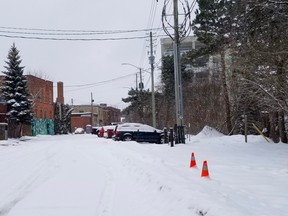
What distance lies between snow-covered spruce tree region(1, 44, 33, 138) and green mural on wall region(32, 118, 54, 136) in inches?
506

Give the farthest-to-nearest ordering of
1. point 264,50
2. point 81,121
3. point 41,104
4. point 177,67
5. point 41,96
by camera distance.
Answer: point 81,121 < point 41,104 < point 41,96 < point 177,67 < point 264,50

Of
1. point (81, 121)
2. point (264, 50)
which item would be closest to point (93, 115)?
point (81, 121)

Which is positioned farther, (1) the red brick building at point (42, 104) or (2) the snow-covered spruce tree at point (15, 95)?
(1) the red brick building at point (42, 104)

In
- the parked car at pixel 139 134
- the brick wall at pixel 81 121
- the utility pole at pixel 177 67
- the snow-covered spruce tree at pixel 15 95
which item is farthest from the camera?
the brick wall at pixel 81 121

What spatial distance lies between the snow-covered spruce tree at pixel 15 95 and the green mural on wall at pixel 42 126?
1285 cm

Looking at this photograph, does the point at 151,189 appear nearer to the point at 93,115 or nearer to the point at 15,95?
the point at 15,95

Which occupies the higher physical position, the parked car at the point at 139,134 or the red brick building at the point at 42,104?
the red brick building at the point at 42,104

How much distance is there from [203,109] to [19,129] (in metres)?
25.1

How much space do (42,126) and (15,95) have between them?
2215cm

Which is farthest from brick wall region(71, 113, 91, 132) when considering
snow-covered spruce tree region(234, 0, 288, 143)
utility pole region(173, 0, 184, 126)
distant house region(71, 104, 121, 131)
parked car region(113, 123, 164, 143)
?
snow-covered spruce tree region(234, 0, 288, 143)

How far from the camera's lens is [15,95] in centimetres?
4769

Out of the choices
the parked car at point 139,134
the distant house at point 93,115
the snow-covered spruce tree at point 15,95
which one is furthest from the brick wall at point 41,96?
the parked car at point 139,134

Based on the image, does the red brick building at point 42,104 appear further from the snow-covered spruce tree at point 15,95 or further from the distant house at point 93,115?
the distant house at point 93,115

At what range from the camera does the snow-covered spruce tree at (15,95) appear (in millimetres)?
47844
